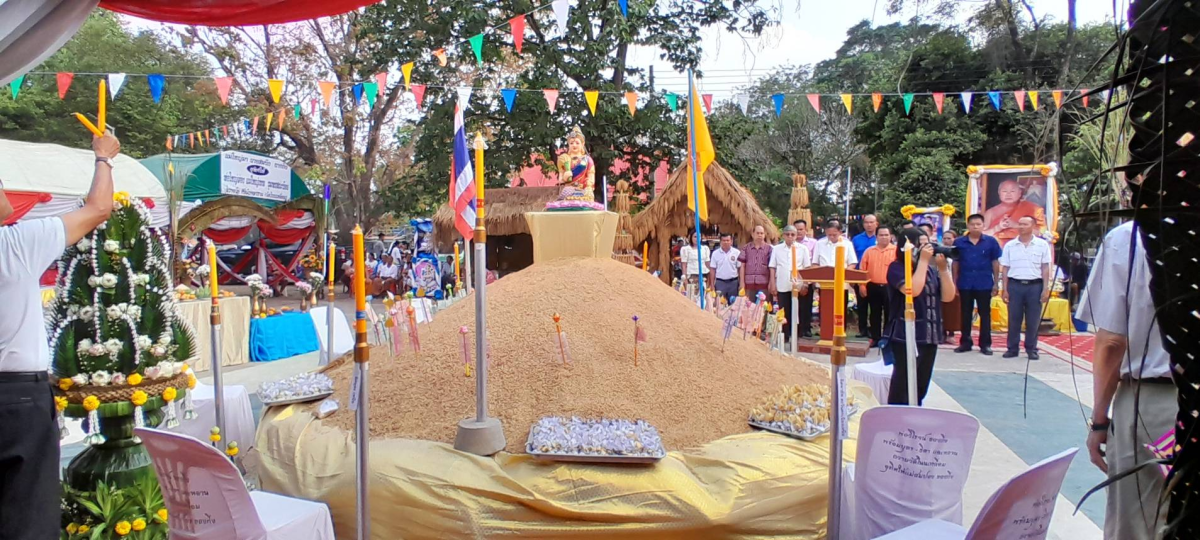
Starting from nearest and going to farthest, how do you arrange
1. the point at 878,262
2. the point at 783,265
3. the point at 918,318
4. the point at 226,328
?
the point at 918,318 → the point at 878,262 → the point at 226,328 → the point at 783,265

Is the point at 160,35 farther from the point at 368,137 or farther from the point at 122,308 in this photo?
the point at 122,308

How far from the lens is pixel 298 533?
84.8 inches

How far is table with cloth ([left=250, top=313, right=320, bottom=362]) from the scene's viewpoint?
7.19 metres

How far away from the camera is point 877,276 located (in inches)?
254

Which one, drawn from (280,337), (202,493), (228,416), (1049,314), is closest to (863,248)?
(1049,314)

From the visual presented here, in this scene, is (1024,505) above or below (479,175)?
below

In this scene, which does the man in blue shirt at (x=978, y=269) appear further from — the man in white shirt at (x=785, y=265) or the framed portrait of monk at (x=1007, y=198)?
the framed portrait of monk at (x=1007, y=198)

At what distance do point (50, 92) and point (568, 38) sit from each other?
11.8 m

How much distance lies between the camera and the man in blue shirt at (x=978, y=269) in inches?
263

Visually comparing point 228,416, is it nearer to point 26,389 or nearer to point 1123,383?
point 26,389

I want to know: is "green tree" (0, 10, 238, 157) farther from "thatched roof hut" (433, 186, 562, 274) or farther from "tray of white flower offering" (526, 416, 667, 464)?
"tray of white flower offering" (526, 416, 667, 464)

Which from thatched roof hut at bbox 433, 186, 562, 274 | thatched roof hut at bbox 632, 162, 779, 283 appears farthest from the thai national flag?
thatched roof hut at bbox 433, 186, 562, 274

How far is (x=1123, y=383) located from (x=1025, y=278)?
18.2 ft

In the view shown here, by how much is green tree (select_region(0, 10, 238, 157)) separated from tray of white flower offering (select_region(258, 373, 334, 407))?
1246cm
